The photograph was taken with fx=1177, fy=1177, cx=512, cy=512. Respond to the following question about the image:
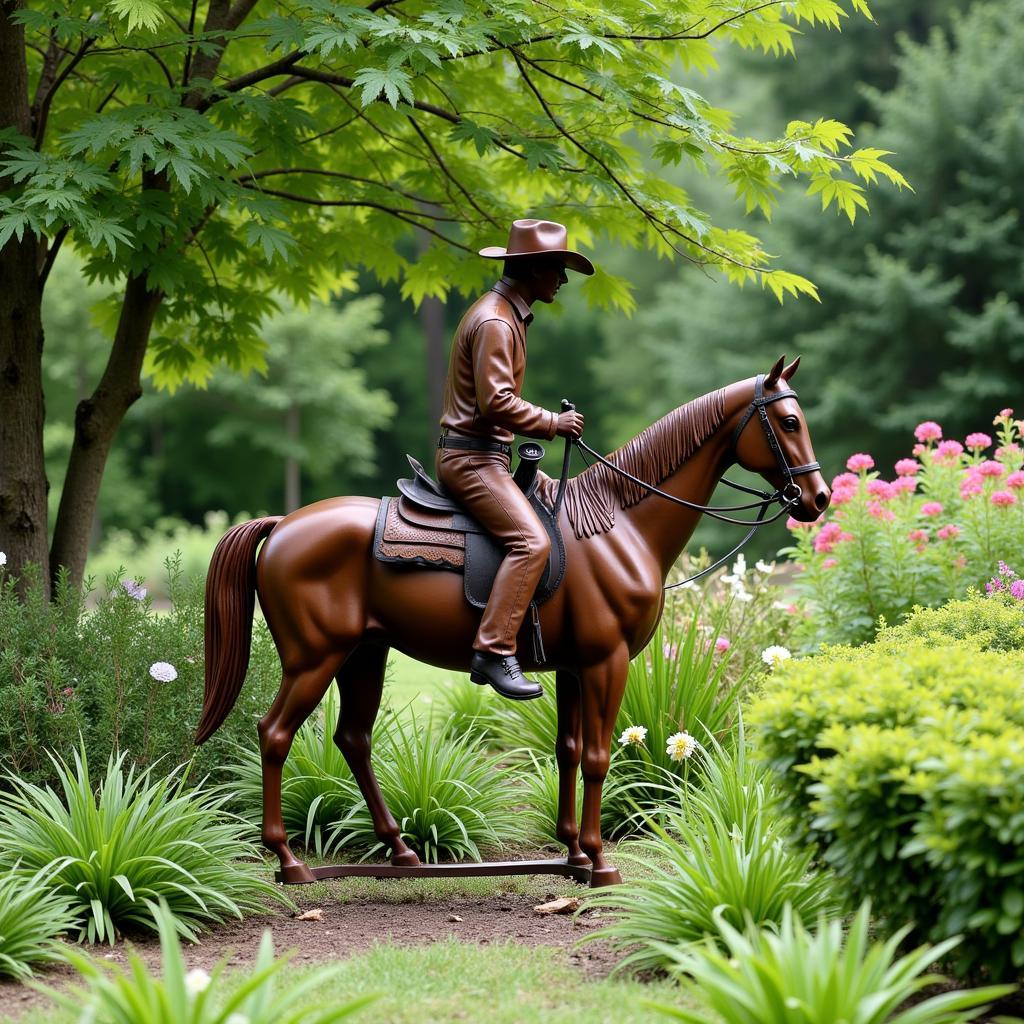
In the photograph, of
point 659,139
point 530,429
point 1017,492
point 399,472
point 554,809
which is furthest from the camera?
point 399,472

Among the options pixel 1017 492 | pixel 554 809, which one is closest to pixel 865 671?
pixel 554 809

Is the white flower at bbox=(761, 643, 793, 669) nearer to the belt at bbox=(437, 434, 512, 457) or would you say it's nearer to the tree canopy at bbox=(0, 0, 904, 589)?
the belt at bbox=(437, 434, 512, 457)

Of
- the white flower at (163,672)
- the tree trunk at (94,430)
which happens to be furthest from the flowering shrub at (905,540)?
the tree trunk at (94,430)

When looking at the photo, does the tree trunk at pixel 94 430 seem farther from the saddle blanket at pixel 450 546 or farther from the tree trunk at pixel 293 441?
the tree trunk at pixel 293 441

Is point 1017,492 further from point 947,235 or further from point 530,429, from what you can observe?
point 947,235

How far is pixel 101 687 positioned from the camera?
637cm

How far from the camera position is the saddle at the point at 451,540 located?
5422mm

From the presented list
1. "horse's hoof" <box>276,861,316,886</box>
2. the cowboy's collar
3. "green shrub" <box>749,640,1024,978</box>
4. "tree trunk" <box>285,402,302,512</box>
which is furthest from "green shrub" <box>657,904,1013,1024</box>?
"tree trunk" <box>285,402,302,512</box>

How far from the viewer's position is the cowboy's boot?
519 cm

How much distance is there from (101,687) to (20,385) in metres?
2.09

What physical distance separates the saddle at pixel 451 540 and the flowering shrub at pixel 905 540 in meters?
3.48

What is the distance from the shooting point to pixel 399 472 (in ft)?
116

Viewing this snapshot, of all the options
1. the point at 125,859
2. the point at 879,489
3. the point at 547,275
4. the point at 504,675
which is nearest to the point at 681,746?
the point at 504,675

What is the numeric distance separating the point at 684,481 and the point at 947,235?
55.3 ft
